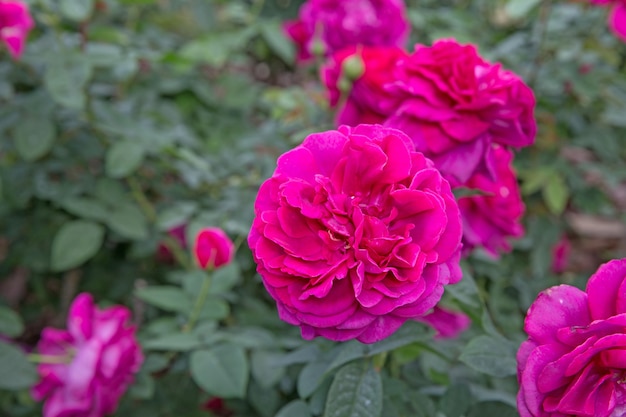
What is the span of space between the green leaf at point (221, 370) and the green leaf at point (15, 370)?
10.3 inches

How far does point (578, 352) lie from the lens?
21.4 inches

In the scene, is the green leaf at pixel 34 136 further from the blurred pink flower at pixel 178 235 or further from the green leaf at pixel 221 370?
the green leaf at pixel 221 370

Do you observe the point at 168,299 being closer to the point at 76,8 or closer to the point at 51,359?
the point at 51,359

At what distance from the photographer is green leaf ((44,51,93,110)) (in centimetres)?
Result: 122

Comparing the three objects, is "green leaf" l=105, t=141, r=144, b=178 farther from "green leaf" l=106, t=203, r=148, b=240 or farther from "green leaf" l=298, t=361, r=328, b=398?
"green leaf" l=298, t=361, r=328, b=398

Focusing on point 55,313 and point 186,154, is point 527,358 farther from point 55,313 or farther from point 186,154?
point 55,313

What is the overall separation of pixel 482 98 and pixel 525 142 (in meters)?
0.07

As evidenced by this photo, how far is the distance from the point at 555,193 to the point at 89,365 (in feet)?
3.79

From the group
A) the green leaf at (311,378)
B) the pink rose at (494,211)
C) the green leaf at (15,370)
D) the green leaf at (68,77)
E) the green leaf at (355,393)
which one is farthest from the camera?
the green leaf at (68,77)

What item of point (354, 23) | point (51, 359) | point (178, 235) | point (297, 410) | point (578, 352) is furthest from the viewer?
point (178, 235)

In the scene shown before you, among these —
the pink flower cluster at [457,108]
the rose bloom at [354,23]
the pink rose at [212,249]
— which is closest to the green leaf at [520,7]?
the rose bloom at [354,23]

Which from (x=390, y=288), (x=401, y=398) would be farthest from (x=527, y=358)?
(x=401, y=398)

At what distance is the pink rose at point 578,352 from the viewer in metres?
0.54

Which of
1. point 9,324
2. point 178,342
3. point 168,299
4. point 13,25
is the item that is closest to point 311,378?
point 178,342
